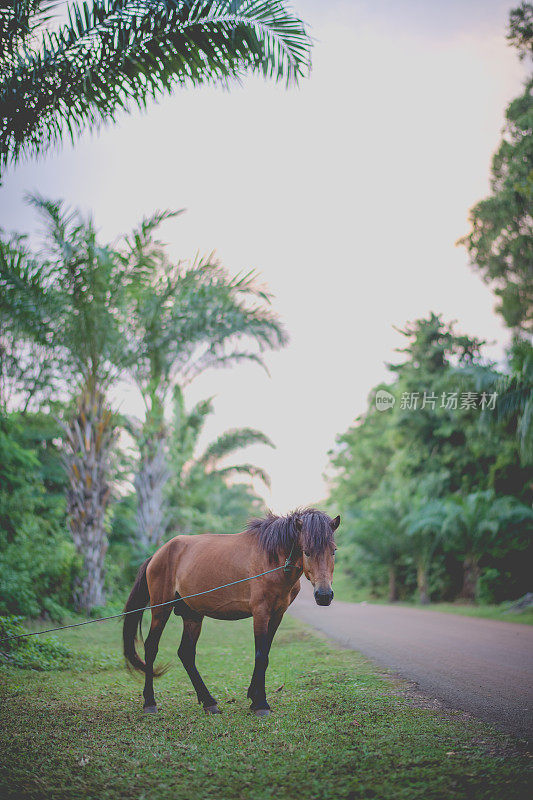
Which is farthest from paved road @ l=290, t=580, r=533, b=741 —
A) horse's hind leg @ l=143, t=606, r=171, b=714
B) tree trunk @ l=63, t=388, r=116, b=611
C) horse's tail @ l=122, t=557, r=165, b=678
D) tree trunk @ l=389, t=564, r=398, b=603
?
tree trunk @ l=389, t=564, r=398, b=603

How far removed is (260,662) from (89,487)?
8073 millimetres

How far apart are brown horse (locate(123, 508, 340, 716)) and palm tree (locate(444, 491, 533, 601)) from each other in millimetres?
13815

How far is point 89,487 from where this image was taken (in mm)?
11875

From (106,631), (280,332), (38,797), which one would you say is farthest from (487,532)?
(38,797)

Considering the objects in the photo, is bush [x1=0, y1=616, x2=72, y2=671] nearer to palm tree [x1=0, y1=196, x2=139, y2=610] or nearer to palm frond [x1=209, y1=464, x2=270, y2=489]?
palm tree [x1=0, y1=196, x2=139, y2=610]

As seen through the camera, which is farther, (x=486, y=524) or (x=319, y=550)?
(x=486, y=524)

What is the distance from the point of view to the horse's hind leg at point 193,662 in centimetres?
501

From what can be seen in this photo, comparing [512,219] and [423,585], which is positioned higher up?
[512,219]

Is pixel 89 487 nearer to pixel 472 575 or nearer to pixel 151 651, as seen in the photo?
pixel 151 651

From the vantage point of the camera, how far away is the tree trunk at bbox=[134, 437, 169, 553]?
14375 mm

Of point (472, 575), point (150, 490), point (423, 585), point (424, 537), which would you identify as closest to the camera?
point (150, 490)

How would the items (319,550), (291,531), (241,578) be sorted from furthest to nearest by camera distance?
(241,578), (291,531), (319,550)

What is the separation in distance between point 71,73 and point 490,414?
12.5 meters

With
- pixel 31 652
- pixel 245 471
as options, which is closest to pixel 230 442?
pixel 245 471
